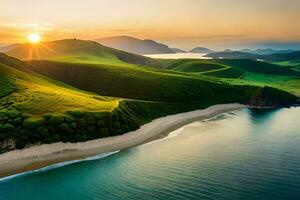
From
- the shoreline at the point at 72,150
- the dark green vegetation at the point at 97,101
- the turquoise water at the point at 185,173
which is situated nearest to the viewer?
the turquoise water at the point at 185,173

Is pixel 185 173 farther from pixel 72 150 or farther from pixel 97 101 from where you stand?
pixel 97 101

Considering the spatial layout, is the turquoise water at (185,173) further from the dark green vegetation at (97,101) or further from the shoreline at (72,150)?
the dark green vegetation at (97,101)

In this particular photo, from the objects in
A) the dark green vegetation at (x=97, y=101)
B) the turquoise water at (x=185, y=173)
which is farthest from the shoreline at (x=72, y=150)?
the turquoise water at (x=185, y=173)

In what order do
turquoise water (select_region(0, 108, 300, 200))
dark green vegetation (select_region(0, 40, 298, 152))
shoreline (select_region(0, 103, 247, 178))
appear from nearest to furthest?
turquoise water (select_region(0, 108, 300, 200)) → shoreline (select_region(0, 103, 247, 178)) → dark green vegetation (select_region(0, 40, 298, 152))

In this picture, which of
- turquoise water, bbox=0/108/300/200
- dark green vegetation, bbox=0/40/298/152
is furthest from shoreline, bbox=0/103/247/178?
turquoise water, bbox=0/108/300/200

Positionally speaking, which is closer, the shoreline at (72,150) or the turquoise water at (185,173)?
the turquoise water at (185,173)

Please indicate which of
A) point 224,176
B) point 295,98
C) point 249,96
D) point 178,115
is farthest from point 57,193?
point 295,98

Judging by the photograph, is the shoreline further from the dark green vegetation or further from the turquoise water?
the turquoise water

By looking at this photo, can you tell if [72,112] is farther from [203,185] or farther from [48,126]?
[203,185]
